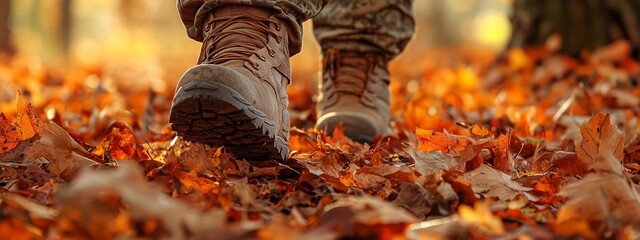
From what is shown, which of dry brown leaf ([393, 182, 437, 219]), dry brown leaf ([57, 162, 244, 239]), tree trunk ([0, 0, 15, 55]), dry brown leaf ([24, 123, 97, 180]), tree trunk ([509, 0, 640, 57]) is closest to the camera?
dry brown leaf ([57, 162, 244, 239])

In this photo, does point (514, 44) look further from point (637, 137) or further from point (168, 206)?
point (168, 206)

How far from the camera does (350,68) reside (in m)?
2.84

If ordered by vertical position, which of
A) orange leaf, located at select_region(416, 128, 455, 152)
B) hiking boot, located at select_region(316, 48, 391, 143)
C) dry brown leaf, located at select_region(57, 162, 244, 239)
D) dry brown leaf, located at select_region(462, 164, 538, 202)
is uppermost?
dry brown leaf, located at select_region(57, 162, 244, 239)

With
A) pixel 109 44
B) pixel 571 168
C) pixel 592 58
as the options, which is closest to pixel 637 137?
pixel 571 168

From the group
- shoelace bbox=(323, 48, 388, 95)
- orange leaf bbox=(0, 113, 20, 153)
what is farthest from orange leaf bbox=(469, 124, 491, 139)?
orange leaf bbox=(0, 113, 20, 153)

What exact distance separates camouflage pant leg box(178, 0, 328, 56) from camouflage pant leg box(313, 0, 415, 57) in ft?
1.84

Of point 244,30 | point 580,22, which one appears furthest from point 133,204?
point 580,22

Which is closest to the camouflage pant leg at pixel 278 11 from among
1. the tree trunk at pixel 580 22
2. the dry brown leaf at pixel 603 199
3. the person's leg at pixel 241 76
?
the person's leg at pixel 241 76

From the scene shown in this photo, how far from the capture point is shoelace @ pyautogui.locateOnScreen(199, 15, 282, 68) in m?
1.94

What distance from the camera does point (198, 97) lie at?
1.69 meters

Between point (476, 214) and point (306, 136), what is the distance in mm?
1329

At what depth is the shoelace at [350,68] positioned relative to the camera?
2.82m

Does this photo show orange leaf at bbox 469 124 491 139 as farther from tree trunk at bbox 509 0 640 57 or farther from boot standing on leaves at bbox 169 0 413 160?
tree trunk at bbox 509 0 640 57

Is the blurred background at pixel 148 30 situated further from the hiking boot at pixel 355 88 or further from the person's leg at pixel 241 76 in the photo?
the person's leg at pixel 241 76
